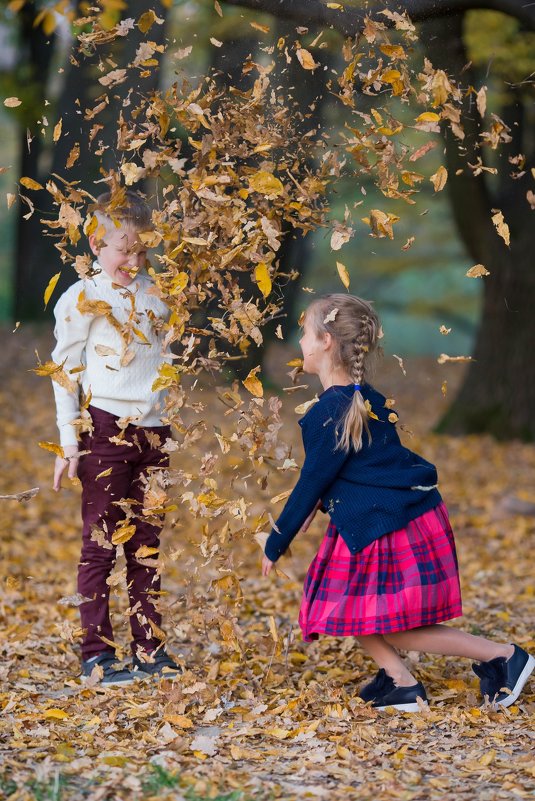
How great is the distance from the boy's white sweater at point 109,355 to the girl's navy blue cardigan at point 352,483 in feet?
2.07

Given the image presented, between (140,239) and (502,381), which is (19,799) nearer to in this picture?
(140,239)

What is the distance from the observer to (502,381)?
10.1 m

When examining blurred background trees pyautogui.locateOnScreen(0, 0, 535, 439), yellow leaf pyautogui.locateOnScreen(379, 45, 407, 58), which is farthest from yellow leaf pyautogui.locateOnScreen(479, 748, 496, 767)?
yellow leaf pyautogui.locateOnScreen(379, 45, 407, 58)

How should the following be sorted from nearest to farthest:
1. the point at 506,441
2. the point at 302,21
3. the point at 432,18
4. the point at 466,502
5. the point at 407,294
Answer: the point at 302,21 → the point at 432,18 → the point at 466,502 → the point at 506,441 → the point at 407,294

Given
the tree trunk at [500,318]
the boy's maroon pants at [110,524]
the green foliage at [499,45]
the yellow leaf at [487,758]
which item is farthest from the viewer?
the tree trunk at [500,318]

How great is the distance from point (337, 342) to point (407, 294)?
35819 mm

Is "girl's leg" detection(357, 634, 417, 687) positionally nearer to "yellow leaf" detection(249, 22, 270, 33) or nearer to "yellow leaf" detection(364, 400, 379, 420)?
"yellow leaf" detection(364, 400, 379, 420)

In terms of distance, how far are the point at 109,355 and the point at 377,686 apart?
4.97 ft

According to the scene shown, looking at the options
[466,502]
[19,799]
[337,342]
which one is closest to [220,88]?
[337,342]

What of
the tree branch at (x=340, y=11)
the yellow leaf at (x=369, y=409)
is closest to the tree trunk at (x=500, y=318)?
the tree branch at (x=340, y=11)

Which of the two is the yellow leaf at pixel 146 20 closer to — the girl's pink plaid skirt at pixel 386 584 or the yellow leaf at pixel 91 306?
the yellow leaf at pixel 91 306

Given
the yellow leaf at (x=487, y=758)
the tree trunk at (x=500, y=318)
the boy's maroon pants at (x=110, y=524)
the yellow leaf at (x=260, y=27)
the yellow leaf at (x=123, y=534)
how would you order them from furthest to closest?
the tree trunk at (x=500, y=318) < the boy's maroon pants at (x=110, y=524) < the yellow leaf at (x=123, y=534) < the yellow leaf at (x=260, y=27) < the yellow leaf at (x=487, y=758)

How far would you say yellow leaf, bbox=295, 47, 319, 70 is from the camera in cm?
338

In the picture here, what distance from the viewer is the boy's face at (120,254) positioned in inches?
137
